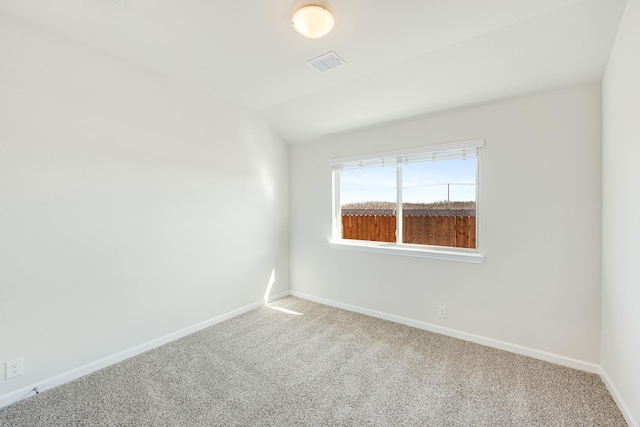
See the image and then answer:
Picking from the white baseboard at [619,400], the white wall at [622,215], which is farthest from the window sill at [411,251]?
the white baseboard at [619,400]

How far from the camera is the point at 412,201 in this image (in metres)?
3.22

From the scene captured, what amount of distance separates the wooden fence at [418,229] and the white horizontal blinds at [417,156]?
636 millimetres

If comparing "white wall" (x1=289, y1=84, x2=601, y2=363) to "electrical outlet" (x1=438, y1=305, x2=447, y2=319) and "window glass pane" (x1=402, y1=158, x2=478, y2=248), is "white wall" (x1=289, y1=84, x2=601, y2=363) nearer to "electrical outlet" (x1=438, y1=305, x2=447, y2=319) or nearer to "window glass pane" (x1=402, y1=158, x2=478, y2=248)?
"electrical outlet" (x1=438, y1=305, x2=447, y2=319)

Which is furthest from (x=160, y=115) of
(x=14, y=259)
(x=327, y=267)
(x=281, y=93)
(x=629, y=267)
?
(x=629, y=267)

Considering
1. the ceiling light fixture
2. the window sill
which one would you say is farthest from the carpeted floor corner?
the ceiling light fixture

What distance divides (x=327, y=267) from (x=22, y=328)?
2835mm

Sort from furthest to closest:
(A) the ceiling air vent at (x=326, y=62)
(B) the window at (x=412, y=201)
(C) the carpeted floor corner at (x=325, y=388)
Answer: (B) the window at (x=412, y=201), (A) the ceiling air vent at (x=326, y=62), (C) the carpeted floor corner at (x=325, y=388)

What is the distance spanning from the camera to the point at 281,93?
2.98m

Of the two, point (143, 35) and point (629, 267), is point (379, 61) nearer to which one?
point (143, 35)

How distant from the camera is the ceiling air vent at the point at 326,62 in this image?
7.53 feet

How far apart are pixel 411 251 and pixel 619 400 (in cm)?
174

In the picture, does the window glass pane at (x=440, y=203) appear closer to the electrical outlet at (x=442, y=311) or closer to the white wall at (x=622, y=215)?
the electrical outlet at (x=442, y=311)

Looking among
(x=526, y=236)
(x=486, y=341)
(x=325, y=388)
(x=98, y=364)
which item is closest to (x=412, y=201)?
(x=526, y=236)

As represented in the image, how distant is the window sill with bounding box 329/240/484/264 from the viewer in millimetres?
2691
